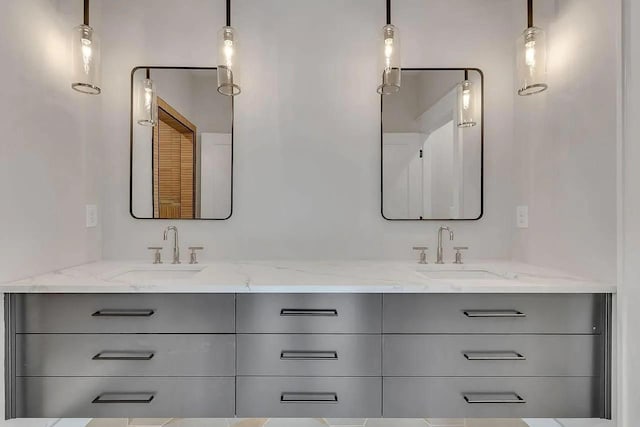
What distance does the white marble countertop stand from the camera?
135cm

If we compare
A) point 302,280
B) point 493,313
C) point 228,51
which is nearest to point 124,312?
point 302,280

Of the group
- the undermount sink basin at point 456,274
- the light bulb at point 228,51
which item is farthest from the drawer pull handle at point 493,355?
the light bulb at point 228,51

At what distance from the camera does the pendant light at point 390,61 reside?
178 cm

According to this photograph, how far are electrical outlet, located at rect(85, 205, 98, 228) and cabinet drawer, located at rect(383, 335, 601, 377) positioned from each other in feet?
5.24

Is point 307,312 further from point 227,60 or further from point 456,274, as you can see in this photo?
point 227,60

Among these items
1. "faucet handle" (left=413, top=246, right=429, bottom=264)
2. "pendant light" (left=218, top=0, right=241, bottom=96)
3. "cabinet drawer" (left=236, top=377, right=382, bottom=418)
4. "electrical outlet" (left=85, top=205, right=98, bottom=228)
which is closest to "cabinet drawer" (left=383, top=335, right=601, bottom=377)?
"cabinet drawer" (left=236, top=377, right=382, bottom=418)

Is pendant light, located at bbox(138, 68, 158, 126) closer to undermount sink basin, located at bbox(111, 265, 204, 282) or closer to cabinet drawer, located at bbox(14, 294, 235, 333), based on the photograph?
undermount sink basin, located at bbox(111, 265, 204, 282)

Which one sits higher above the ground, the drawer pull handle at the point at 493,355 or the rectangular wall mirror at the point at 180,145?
the rectangular wall mirror at the point at 180,145

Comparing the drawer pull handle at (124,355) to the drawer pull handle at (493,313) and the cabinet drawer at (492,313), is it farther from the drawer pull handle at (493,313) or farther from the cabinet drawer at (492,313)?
the drawer pull handle at (493,313)

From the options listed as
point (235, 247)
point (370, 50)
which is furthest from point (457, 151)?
point (235, 247)

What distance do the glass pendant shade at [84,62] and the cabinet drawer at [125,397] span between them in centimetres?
123

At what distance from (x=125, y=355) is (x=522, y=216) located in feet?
6.43

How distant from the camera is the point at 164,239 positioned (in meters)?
1.97

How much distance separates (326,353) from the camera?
1.38 m
